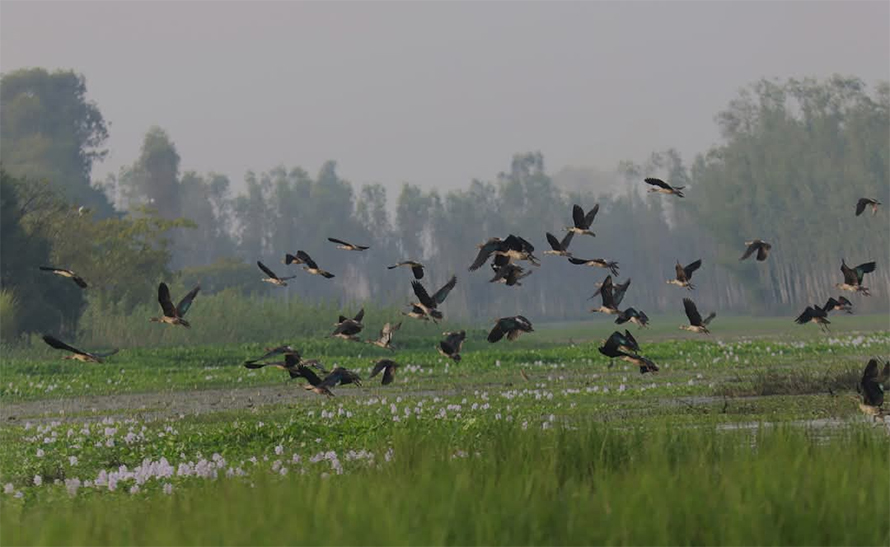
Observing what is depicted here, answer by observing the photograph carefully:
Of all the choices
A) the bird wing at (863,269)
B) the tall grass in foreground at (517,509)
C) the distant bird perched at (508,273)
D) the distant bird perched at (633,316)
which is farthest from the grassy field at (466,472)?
the bird wing at (863,269)

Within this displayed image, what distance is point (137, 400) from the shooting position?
22859mm

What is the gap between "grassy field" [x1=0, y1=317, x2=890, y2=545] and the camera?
723cm

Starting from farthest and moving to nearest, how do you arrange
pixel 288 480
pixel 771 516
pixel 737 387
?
pixel 737 387 → pixel 288 480 → pixel 771 516

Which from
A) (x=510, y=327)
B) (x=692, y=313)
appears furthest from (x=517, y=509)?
(x=692, y=313)

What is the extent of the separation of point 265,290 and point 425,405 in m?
69.5

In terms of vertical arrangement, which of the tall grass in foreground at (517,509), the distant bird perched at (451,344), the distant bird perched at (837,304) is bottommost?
the tall grass in foreground at (517,509)

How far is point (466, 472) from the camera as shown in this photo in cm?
823

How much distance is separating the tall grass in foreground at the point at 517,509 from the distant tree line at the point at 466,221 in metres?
31.5

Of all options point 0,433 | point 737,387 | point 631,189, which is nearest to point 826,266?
point 631,189

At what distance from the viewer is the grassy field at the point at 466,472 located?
23.7ft

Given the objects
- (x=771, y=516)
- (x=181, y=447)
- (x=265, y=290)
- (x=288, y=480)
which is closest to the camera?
(x=771, y=516)

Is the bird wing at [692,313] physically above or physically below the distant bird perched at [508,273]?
below

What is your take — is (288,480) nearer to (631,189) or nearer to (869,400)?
(869,400)

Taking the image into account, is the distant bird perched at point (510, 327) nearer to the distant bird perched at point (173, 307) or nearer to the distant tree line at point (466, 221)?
the distant bird perched at point (173, 307)
